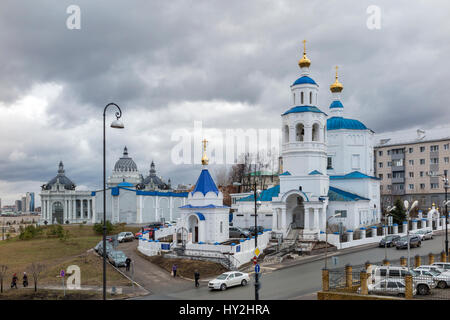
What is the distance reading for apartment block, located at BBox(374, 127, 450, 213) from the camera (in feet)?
233

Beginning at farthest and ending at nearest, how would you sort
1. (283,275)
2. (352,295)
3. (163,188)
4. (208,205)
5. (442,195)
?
1. (163,188)
2. (442,195)
3. (208,205)
4. (283,275)
5. (352,295)

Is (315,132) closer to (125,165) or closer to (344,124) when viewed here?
(344,124)

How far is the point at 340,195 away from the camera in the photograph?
4416 centimetres

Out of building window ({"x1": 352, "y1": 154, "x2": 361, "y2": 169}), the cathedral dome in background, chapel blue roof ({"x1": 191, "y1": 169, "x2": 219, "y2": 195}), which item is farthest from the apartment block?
the cathedral dome in background

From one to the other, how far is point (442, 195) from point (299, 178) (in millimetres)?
39988

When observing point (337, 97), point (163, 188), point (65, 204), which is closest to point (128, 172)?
point (163, 188)

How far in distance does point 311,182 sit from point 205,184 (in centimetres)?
1069

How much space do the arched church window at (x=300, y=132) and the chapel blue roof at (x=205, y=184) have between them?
10625mm

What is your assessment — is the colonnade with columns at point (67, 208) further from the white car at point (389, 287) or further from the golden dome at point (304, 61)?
the white car at point (389, 287)

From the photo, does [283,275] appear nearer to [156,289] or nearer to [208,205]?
[156,289]

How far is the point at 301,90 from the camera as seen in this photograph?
43875mm

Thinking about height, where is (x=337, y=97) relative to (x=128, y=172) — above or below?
above

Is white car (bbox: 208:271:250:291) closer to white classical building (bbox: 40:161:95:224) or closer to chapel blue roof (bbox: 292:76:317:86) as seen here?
chapel blue roof (bbox: 292:76:317:86)

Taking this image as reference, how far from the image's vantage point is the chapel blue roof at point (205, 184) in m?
38.0
